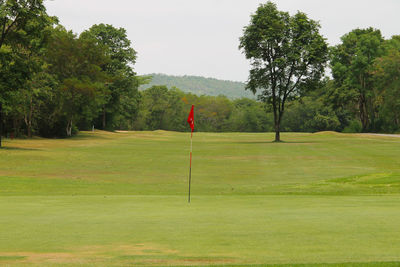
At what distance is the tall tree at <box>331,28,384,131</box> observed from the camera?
4092 inches

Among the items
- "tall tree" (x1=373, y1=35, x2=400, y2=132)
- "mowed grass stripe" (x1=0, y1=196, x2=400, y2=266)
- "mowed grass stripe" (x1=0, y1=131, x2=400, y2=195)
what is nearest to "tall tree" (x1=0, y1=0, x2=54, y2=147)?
"mowed grass stripe" (x1=0, y1=131, x2=400, y2=195)

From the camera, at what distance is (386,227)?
9.00m

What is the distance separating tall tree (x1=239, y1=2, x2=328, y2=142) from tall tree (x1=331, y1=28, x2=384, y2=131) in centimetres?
3216

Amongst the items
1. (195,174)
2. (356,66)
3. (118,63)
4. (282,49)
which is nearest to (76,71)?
(118,63)

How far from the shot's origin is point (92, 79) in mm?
80562

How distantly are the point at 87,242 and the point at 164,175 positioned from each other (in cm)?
2282

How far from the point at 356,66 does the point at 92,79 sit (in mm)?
54298

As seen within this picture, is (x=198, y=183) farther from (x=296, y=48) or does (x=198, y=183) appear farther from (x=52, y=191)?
(x=296, y=48)

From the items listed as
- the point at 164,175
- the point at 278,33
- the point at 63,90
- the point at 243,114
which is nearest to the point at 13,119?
the point at 63,90

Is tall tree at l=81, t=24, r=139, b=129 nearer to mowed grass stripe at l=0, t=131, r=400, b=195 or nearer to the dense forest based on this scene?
the dense forest

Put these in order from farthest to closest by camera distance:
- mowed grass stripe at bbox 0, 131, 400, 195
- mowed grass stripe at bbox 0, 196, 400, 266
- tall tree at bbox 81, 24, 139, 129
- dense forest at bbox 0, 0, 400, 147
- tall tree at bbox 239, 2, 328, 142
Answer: tall tree at bbox 81, 24, 139, 129 < tall tree at bbox 239, 2, 328, 142 < dense forest at bbox 0, 0, 400, 147 < mowed grass stripe at bbox 0, 131, 400, 195 < mowed grass stripe at bbox 0, 196, 400, 266

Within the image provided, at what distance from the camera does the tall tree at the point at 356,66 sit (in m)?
104

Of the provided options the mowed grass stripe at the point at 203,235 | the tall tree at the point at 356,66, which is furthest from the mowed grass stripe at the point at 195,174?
the tall tree at the point at 356,66

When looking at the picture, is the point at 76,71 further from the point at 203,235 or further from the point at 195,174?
the point at 203,235
